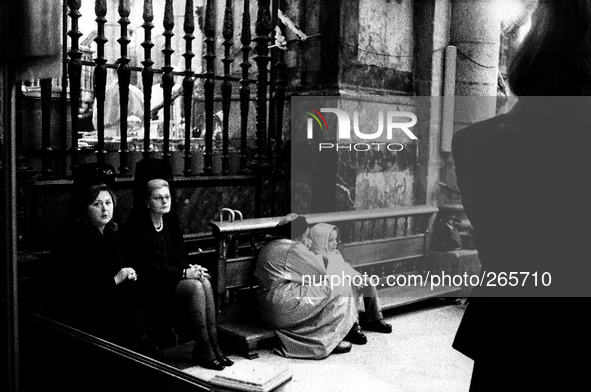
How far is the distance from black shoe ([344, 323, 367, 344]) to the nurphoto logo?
→ 1870 mm

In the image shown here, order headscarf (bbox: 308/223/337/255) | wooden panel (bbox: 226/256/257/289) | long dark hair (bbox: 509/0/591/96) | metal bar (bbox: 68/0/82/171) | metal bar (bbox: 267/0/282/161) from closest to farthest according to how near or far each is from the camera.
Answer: long dark hair (bbox: 509/0/591/96)
metal bar (bbox: 68/0/82/171)
wooden panel (bbox: 226/256/257/289)
headscarf (bbox: 308/223/337/255)
metal bar (bbox: 267/0/282/161)

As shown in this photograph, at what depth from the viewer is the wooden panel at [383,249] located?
246 inches

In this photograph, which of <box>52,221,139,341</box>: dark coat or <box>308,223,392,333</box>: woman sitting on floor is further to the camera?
<box>308,223,392,333</box>: woman sitting on floor

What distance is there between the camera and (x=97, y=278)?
4027 millimetres

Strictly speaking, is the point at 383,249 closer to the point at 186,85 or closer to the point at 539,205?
the point at 186,85

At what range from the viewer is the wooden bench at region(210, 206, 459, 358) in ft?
16.5

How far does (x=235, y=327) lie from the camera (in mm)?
5066

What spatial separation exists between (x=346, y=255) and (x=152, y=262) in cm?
229

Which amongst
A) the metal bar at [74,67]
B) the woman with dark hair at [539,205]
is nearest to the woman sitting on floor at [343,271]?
the metal bar at [74,67]

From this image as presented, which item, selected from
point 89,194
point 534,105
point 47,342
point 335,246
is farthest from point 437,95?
point 534,105

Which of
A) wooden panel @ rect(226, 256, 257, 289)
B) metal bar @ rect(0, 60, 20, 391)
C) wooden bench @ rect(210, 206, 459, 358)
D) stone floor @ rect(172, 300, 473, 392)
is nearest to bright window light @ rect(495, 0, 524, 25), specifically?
wooden bench @ rect(210, 206, 459, 358)

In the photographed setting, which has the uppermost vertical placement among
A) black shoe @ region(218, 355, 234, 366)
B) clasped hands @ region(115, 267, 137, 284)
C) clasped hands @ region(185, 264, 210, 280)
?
clasped hands @ region(115, 267, 137, 284)

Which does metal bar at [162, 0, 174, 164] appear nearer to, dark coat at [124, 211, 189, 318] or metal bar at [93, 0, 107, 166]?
metal bar at [93, 0, 107, 166]

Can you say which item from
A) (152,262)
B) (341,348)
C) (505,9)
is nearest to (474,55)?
(505,9)
